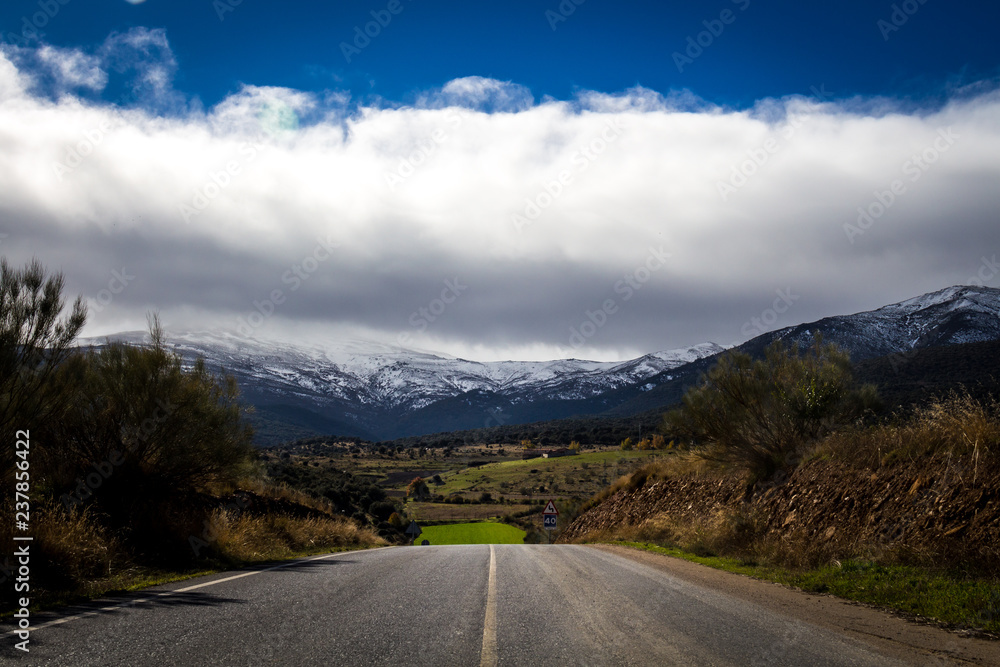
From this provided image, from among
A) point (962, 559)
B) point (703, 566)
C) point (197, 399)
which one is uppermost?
point (197, 399)

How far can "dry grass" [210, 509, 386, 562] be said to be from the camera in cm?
1562

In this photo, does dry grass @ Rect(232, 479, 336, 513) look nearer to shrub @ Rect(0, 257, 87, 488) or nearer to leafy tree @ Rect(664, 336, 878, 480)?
shrub @ Rect(0, 257, 87, 488)

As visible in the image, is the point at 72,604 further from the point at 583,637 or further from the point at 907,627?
the point at 907,627

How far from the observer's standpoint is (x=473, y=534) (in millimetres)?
52562

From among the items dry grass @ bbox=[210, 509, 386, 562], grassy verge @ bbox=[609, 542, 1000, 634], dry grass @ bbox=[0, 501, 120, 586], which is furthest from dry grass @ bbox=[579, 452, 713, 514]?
dry grass @ bbox=[0, 501, 120, 586]

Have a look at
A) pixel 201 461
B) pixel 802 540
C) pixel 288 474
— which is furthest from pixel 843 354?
pixel 288 474

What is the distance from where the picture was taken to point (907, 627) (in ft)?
25.1

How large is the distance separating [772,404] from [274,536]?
55.3 feet

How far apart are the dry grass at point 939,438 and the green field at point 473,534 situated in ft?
116

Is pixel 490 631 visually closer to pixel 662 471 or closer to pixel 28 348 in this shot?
pixel 28 348

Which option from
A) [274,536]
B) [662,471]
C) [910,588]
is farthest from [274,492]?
[910,588]

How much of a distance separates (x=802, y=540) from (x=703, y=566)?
243 centimetres

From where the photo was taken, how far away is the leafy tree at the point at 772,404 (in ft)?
65.1

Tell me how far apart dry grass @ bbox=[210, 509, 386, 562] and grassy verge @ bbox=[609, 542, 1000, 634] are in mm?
12381
